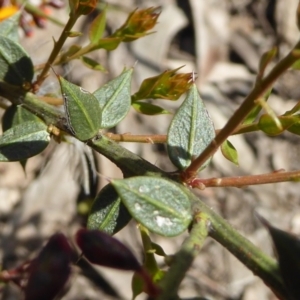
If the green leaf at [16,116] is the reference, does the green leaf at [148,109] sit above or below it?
above

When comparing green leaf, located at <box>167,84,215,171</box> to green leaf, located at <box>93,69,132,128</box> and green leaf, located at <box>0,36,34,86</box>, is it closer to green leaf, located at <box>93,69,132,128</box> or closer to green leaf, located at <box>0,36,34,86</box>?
green leaf, located at <box>93,69,132,128</box>

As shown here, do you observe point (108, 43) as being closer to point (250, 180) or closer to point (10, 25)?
point (10, 25)

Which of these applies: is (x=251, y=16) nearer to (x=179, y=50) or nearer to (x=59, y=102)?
(x=179, y=50)

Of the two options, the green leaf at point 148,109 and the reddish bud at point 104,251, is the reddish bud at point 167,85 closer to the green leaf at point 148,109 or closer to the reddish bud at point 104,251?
the green leaf at point 148,109

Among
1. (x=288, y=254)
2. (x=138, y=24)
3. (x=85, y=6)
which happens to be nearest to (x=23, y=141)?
(x=85, y=6)

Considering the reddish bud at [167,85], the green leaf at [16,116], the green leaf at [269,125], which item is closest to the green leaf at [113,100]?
the reddish bud at [167,85]

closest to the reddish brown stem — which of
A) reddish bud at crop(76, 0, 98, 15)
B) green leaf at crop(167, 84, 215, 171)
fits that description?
green leaf at crop(167, 84, 215, 171)
